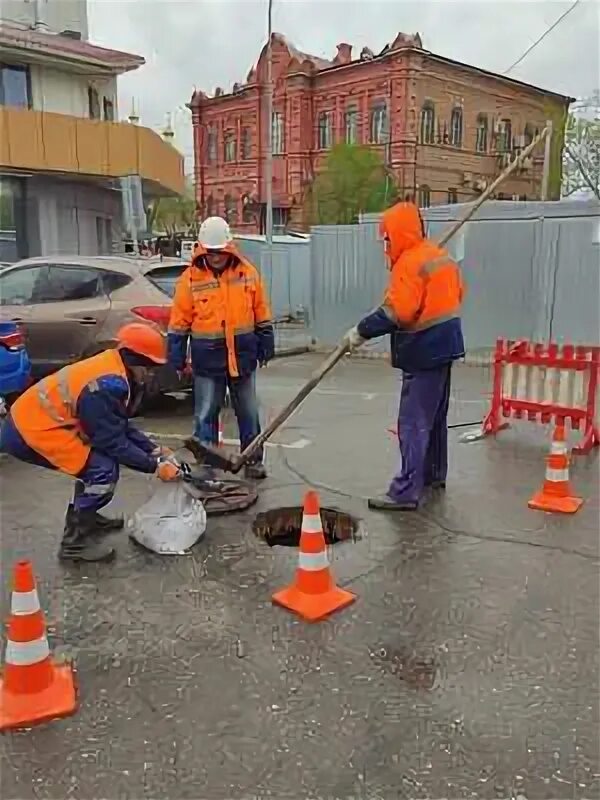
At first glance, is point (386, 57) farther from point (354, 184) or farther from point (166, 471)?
point (166, 471)

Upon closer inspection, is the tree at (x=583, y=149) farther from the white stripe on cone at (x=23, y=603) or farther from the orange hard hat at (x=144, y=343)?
the white stripe on cone at (x=23, y=603)

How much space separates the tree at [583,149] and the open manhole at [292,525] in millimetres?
33098

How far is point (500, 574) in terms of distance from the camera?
4.04 meters

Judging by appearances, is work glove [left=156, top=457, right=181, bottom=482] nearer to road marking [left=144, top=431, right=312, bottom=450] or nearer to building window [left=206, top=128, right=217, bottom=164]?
road marking [left=144, top=431, right=312, bottom=450]

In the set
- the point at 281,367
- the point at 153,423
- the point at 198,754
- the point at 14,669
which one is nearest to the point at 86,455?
the point at 14,669

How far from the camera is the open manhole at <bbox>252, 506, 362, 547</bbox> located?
4.75m

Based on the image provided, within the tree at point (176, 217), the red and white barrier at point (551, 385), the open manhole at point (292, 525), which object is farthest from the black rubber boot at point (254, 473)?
the tree at point (176, 217)

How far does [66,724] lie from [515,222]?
36.3ft

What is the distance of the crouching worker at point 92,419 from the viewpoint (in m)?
3.93

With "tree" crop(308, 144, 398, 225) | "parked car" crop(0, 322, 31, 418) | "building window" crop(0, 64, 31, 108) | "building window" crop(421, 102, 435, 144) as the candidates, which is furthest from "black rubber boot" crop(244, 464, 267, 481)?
"building window" crop(421, 102, 435, 144)

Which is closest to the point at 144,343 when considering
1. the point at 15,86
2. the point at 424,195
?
the point at 15,86

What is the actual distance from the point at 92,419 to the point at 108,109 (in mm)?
21254

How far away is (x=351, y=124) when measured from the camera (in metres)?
43.2

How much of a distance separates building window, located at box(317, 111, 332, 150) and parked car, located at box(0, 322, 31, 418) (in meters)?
40.3
